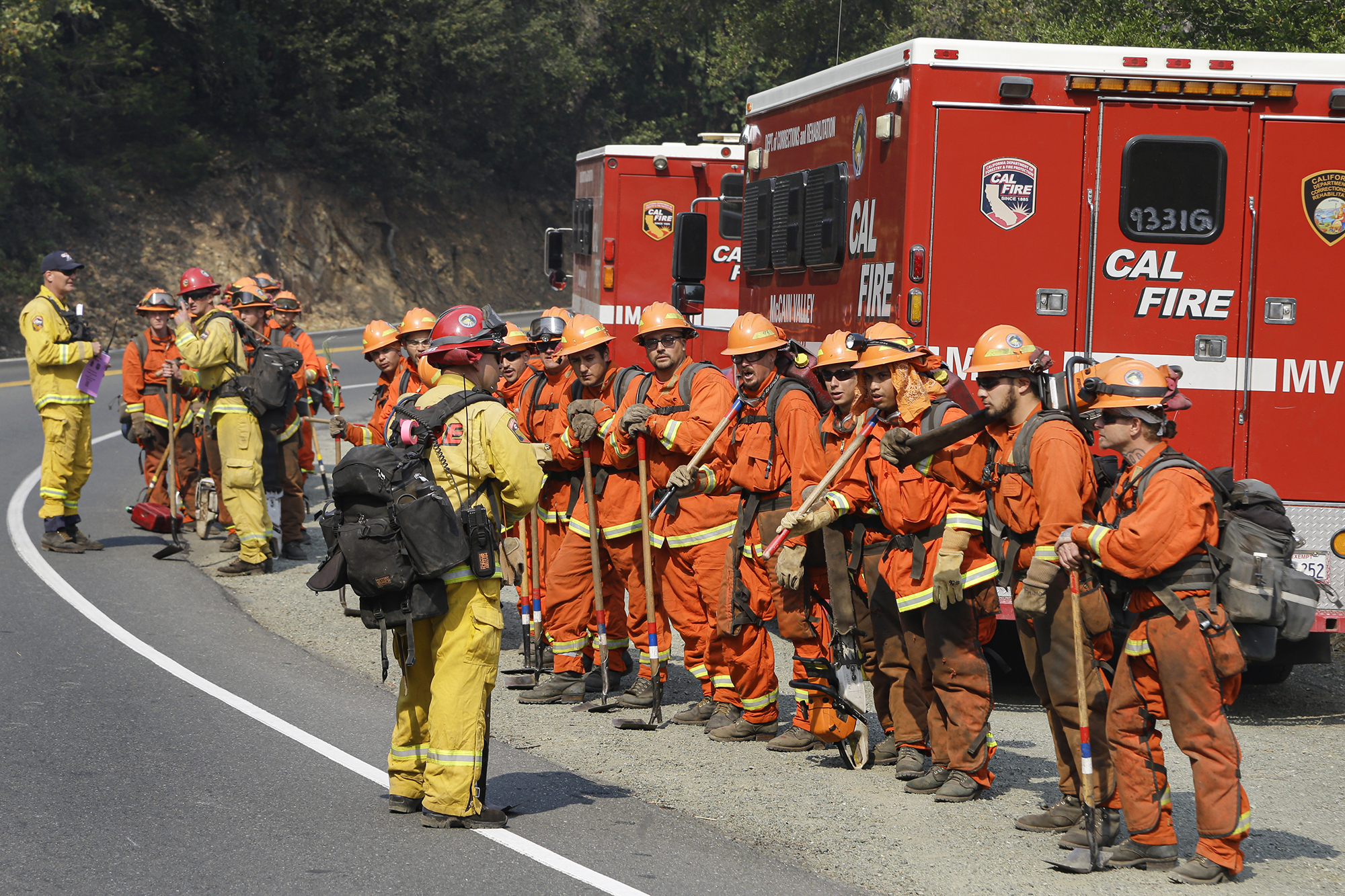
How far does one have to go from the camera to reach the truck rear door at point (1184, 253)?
7.89m

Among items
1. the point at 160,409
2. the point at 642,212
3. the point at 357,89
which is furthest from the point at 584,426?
the point at 357,89

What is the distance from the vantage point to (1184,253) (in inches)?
313

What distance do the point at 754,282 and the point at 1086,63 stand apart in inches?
144

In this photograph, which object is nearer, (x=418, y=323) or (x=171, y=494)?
(x=418, y=323)

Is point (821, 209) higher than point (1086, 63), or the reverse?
point (1086, 63)

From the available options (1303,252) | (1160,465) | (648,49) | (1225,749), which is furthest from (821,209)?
(648,49)

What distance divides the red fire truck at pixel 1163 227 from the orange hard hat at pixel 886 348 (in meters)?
1.39

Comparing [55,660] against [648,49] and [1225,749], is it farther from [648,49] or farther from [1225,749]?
[648,49]

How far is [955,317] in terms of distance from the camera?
7.99 metres

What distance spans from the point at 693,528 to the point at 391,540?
237 centimetres

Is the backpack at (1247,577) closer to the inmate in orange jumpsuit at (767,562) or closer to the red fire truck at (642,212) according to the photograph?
the inmate in orange jumpsuit at (767,562)

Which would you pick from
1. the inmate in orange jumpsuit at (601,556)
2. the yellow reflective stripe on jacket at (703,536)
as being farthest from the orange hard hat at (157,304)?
the yellow reflective stripe on jacket at (703,536)

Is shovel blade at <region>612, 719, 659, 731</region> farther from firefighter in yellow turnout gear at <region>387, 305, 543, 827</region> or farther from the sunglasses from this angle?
the sunglasses

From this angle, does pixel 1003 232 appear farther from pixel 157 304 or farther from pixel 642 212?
pixel 642 212
